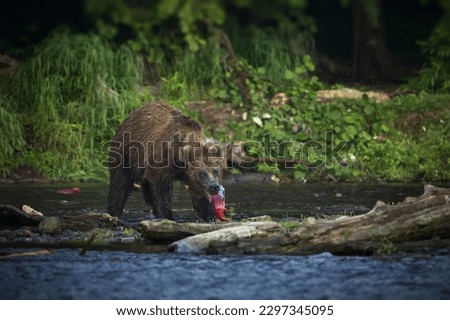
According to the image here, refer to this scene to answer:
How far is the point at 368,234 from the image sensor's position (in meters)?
7.41

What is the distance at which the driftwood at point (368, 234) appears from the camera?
24.3ft

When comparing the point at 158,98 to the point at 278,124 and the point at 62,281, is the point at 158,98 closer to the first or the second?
the point at 278,124

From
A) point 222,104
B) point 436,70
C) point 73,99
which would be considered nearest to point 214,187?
point 222,104

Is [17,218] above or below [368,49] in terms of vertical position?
below

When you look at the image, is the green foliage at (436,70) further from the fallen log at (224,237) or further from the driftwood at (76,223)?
the fallen log at (224,237)

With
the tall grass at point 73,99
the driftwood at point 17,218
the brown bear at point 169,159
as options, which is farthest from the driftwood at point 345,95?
the driftwood at point 17,218

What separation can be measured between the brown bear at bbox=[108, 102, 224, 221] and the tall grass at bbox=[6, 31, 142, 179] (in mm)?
4098

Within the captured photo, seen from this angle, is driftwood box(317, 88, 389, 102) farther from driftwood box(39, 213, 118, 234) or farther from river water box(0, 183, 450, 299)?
river water box(0, 183, 450, 299)

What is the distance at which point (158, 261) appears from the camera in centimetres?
731

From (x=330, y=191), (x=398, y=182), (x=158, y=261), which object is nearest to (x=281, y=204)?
(x=330, y=191)

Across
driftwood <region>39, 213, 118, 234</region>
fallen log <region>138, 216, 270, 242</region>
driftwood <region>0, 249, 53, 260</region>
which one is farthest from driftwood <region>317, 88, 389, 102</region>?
driftwood <region>0, 249, 53, 260</region>

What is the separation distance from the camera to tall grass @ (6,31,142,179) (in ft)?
46.5

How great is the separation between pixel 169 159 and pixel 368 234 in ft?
9.36

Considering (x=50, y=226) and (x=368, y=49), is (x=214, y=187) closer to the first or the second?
(x=50, y=226)
